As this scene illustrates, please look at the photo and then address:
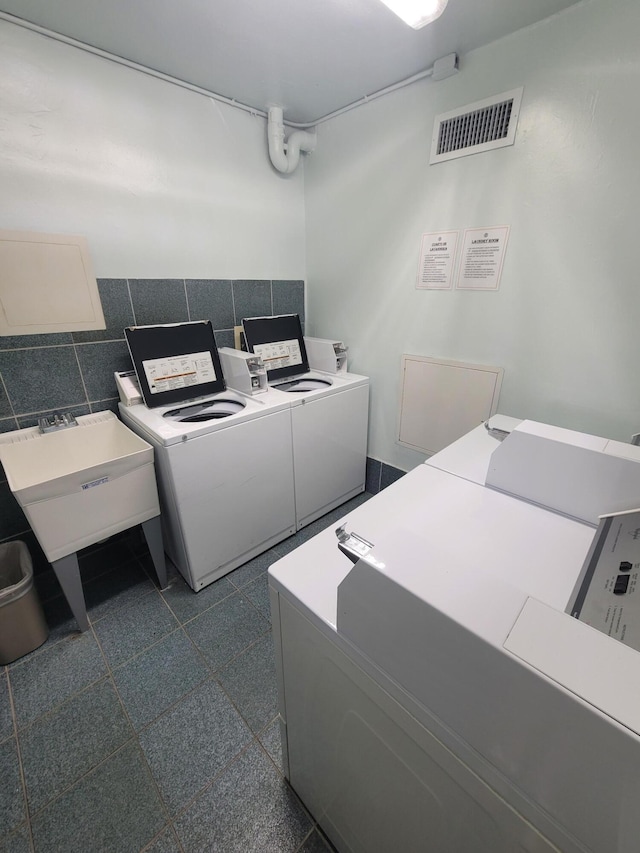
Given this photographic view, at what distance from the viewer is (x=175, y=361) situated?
72.0 inches

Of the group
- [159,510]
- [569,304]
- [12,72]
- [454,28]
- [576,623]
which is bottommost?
[159,510]

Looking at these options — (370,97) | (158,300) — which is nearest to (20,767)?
→ (158,300)

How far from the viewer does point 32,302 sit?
1489 mm

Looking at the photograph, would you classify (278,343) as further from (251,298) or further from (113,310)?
(113,310)

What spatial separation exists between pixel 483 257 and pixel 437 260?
23 centimetres

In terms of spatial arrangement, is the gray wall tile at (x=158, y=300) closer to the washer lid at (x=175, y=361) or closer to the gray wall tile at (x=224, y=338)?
the washer lid at (x=175, y=361)

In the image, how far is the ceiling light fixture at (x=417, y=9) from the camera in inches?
41.9

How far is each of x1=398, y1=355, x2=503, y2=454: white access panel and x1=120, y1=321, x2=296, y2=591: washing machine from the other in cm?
78

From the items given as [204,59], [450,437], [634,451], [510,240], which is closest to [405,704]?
[634,451]

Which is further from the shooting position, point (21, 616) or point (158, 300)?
point (158, 300)

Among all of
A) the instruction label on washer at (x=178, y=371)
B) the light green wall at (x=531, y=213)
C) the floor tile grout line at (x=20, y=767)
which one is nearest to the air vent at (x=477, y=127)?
the light green wall at (x=531, y=213)

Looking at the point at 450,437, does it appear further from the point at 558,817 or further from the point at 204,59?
the point at 204,59

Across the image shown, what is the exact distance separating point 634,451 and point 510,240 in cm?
109

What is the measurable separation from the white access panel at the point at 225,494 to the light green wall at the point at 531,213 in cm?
90
